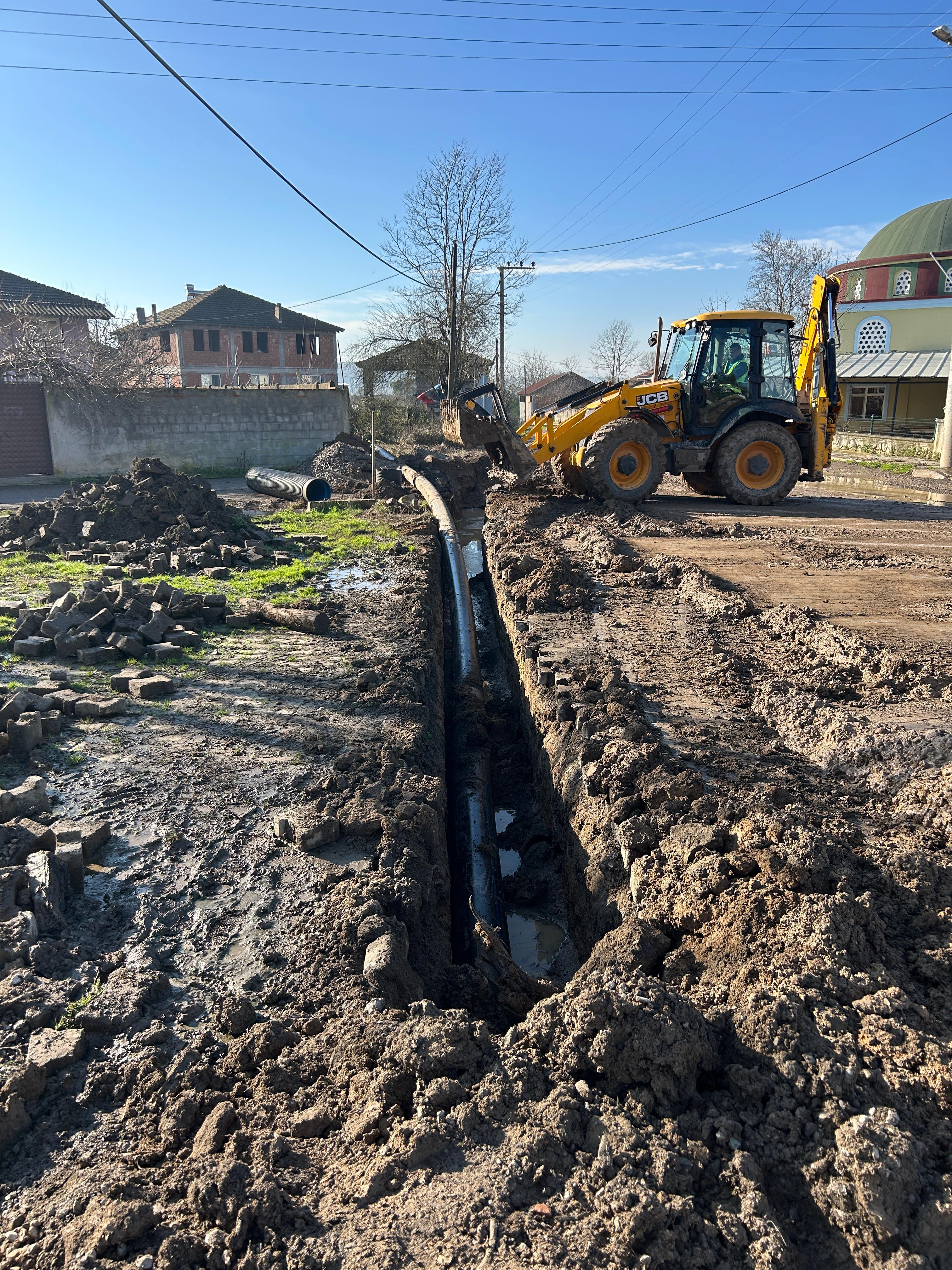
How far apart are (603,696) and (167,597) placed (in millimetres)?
5104

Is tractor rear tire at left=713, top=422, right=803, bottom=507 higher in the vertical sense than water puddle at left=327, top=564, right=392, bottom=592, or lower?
higher

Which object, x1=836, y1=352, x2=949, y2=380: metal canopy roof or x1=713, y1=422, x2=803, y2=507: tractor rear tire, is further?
x1=836, y1=352, x2=949, y2=380: metal canopy roof

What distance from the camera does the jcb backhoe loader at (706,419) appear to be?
42.0ft

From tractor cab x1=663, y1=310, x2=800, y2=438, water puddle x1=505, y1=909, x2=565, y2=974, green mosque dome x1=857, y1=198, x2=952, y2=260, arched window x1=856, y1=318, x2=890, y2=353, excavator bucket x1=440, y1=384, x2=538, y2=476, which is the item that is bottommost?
water puddle x1=505, y1=909, x2=565, y2=974

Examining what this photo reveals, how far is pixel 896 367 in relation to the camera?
34.3 m

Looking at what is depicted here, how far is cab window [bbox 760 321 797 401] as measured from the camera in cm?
1282

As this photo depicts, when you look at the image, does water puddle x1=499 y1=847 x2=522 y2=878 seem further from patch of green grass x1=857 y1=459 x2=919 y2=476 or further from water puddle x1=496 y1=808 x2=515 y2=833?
patch of green grass x1=857 y1=459 x2=919 y2=476

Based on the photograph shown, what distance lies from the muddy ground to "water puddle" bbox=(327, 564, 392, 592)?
3180 mm

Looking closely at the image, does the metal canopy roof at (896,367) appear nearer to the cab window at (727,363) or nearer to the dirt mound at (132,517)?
the cab window at (727,363)

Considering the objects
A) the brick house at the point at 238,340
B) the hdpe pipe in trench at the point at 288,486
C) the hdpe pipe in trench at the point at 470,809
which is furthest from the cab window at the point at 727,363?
the brick house at the point at 238,340

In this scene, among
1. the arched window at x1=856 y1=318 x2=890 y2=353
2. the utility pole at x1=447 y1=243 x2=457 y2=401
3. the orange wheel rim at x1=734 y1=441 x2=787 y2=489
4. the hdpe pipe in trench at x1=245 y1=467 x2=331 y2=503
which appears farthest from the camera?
the arched window at x1=856 y1=318 x2=890 y2=353

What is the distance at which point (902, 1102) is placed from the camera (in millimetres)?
2557

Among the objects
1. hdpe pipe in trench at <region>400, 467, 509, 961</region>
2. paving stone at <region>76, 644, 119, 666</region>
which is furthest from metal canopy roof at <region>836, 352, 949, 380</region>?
paving stone at <region>76, 644, 119, 666</region>

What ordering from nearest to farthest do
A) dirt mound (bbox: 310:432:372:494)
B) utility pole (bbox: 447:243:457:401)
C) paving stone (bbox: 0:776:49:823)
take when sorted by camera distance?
paving stone (bbox: 0:776:49:823) → dirt mound (bbox: 310:432:372:494) → utility pole (bbox: 447:243:457:401)
